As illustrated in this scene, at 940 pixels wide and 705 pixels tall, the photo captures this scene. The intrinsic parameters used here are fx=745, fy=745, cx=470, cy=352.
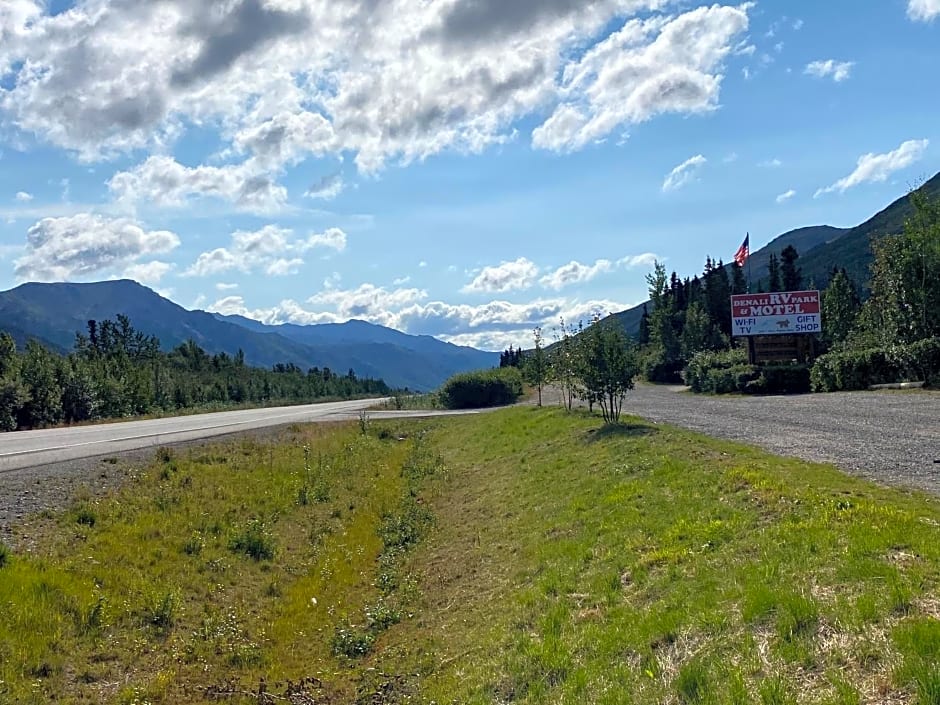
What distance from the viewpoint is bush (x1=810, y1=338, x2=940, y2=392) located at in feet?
106

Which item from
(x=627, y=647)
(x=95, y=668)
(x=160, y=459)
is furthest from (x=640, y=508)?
(x=160, y=459)

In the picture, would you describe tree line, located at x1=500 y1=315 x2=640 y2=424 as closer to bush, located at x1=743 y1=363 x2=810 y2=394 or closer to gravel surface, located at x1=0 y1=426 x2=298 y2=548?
gravel surface, located at x1=0 y1=426 x2=298 y2=548

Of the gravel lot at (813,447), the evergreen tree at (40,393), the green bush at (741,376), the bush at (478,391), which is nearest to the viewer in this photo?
the gravel lot at (813,447)

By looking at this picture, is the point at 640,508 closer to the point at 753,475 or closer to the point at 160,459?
the point at 753,475

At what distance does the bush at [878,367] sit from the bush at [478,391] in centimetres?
2680

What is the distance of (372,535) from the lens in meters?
17.0

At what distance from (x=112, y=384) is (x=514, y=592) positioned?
184ft

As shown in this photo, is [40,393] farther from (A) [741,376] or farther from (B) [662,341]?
(B) [662,341]

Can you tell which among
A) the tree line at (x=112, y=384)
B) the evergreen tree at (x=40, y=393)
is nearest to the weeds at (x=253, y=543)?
the tree line at (x=112, y=384)

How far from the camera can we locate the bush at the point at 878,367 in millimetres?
32344

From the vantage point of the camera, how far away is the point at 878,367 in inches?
1415

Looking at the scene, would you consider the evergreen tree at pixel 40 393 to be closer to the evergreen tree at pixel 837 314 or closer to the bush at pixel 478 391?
the bush at pixel 478 391

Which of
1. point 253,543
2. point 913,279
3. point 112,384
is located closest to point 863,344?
point 913,279

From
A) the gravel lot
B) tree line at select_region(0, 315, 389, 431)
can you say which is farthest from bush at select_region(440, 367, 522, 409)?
the gravel lot
